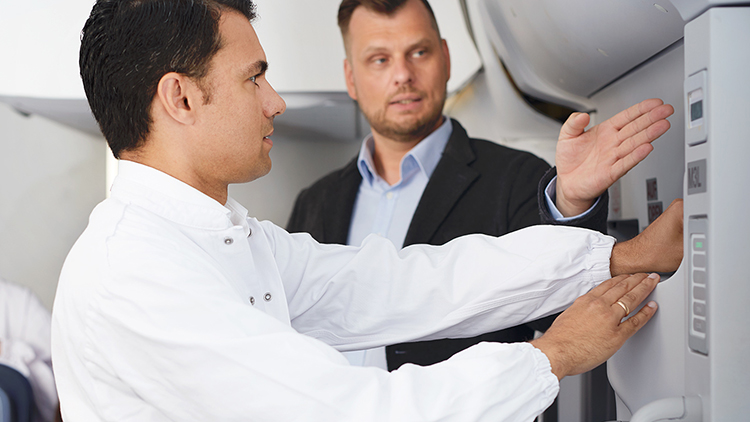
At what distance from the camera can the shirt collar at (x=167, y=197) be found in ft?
2.96

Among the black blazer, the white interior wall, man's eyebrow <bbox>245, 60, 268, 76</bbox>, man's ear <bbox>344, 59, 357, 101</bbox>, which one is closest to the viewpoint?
man's eyebrow <bbox>245, 60, 268, 76</bbox>

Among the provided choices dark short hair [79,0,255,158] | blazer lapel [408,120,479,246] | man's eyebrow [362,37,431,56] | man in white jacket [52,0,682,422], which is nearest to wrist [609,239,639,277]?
man in white jacket [52,0,682,422]

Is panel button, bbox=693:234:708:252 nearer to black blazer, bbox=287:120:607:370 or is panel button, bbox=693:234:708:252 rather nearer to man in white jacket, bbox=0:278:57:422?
black blazer, bbox=287:120:607:370

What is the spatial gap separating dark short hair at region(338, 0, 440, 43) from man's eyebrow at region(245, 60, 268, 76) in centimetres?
89

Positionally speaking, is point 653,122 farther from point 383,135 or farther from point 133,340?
point 383,135

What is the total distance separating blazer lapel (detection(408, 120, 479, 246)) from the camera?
1.64m

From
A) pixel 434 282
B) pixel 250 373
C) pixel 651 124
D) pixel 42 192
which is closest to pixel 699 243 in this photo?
pixel 651 124

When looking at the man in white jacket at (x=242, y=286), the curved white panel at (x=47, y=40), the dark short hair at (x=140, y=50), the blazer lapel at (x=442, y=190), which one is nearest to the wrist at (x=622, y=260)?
the man in white jacket at (x=242, y=286)

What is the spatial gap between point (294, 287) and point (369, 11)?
3.43ft

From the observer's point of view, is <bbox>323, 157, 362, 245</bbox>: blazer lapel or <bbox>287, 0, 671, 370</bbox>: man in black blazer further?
<bbox>323, 157, 362, 245</bbox>: blazer lapel

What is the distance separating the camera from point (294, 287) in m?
1.19

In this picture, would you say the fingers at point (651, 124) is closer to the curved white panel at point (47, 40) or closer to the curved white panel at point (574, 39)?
the curved white panel at point (574, 39)

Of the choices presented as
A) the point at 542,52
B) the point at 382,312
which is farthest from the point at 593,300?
the point at 542,52

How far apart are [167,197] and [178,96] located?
18cm
